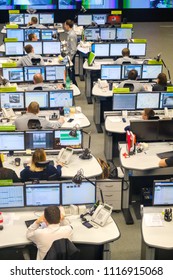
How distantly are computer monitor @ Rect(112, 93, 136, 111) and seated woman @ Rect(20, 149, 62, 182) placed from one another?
2411mm

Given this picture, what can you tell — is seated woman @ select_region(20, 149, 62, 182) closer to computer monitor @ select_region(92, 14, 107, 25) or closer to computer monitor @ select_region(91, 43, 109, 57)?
computer monitor @ select_region(91, 43, 109, 57)

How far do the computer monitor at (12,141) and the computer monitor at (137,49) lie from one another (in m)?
5.21

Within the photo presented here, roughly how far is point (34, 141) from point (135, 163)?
1286mm

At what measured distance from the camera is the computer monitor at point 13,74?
8625 millimetres

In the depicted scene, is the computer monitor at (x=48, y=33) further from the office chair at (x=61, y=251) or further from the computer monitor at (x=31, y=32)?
the office chair at (x=61, y=251)

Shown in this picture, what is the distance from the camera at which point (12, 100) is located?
24.9 ft

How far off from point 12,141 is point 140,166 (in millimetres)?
1607

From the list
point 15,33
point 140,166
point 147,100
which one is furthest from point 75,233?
point 15,33

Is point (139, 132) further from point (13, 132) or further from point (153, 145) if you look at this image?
point (13, 132)

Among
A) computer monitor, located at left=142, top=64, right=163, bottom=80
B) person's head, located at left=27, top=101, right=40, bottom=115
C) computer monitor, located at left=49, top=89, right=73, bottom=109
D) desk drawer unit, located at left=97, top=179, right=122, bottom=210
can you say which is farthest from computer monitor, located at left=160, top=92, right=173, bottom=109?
desk drawer unit, located at left=97, top=179, right=122, bottom=210

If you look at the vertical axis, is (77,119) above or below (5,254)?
above

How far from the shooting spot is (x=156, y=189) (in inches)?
200

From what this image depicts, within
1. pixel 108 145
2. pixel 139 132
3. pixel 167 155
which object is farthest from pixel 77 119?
pixel 167 155

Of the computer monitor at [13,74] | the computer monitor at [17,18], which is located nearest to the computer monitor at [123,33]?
the computer monitor at [17,18]
